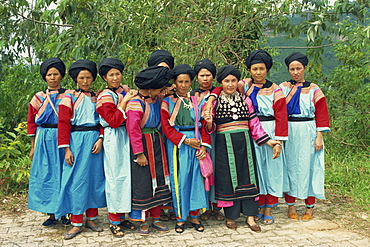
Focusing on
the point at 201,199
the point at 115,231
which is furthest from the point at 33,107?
the point at 201,199

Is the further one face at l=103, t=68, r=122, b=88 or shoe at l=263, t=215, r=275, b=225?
shoe at l=263, t=215, r=275, b=225

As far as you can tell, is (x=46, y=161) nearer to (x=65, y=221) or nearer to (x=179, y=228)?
(x=65, y=221)

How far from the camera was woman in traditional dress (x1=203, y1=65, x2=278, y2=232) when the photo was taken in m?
3.90

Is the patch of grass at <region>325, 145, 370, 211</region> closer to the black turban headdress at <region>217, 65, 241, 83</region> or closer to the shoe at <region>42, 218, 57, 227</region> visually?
the black turban headdress at <region>217, 65, 241, 83</region>

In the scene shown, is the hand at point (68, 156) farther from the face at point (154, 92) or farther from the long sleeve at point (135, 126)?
the face at point (154, 92)

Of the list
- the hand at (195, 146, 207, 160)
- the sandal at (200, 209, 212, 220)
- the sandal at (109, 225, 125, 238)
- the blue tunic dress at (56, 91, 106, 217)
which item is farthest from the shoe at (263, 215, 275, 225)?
the blue tunic dress at (56, 91, 106, 217)

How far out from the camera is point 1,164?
5.15m

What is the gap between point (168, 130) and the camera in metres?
3.79

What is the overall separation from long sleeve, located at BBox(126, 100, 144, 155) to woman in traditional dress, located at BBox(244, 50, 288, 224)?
1258 mm

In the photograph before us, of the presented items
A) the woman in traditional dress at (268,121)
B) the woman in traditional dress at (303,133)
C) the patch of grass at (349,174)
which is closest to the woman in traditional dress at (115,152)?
the woman in traditional dress at (268,121)

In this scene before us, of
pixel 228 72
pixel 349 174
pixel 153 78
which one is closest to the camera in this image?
pixel 153 78

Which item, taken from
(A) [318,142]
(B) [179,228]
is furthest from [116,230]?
(A) [318,142]

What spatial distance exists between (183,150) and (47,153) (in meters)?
1.42

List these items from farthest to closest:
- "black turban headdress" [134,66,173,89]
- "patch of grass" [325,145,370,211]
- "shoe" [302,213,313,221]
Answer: "patch of grass" [325,145,370,211]
"shoe" [302,213,313,221]
"black turban headdress" [134,66,173,89]
